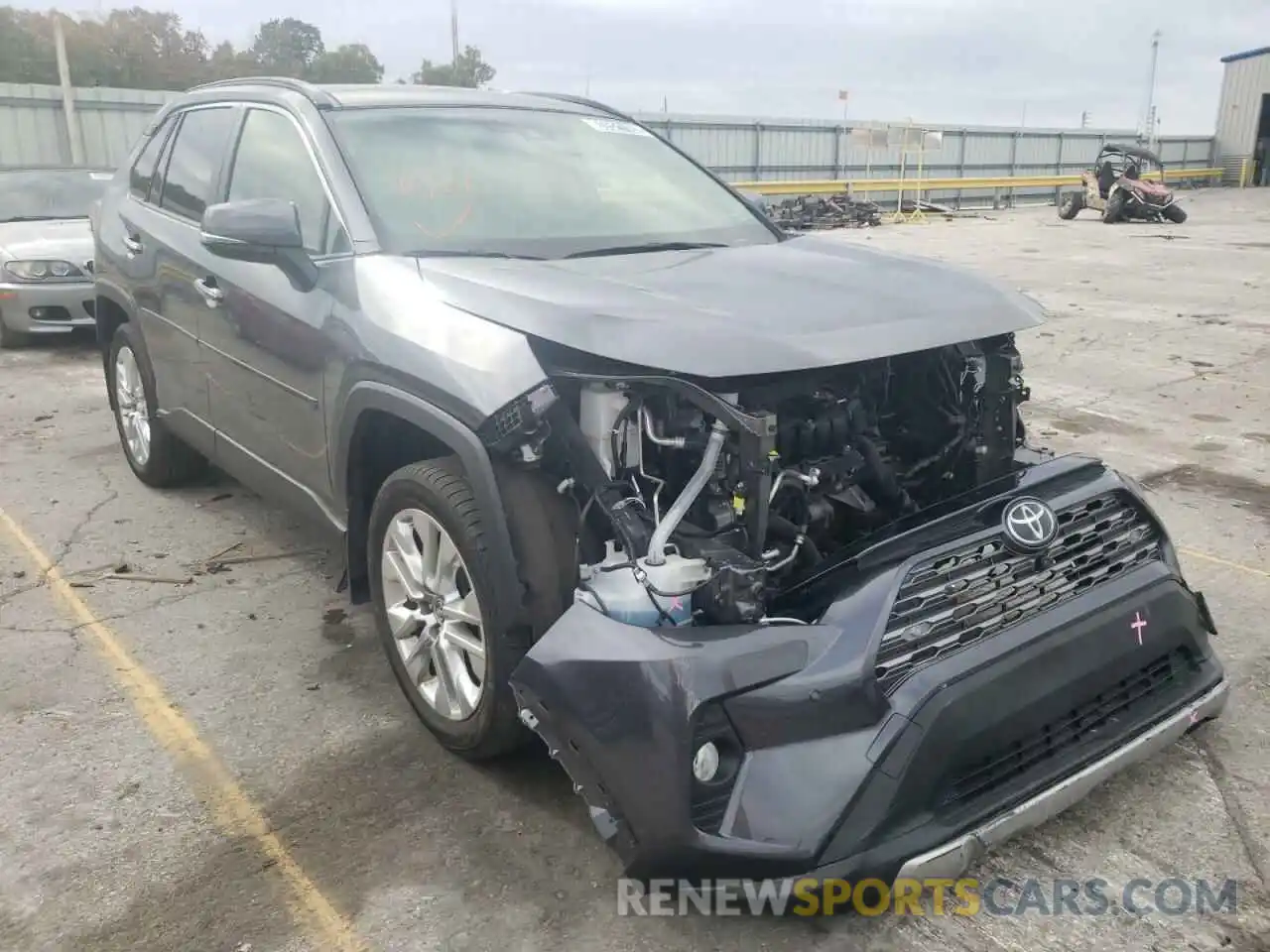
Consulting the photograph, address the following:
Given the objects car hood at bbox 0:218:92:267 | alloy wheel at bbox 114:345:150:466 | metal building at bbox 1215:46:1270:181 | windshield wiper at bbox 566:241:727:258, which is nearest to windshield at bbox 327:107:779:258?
windshield wiper at bbox 566:241:727:258

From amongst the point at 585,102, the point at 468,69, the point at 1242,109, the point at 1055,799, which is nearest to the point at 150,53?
the point at 468,69

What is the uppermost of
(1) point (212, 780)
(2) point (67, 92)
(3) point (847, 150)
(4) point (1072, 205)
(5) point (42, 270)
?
(2) point (67, 92)

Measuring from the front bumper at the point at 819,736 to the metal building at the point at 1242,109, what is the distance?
46.2m

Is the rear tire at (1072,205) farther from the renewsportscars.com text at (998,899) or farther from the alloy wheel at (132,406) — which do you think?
the renewsportscars.com text at (998,899)

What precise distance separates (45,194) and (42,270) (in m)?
1.54

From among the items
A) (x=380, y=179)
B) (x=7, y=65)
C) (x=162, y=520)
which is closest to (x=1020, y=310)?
(x=380, y=179)

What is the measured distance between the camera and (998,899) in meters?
2.52

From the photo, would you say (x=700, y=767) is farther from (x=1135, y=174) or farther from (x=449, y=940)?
(x=1135, y=174)

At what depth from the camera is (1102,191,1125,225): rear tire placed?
23531mm

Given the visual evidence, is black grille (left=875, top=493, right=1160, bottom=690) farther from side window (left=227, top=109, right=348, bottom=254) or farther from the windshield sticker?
the windshield sticker

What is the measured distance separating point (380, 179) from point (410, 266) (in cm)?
56

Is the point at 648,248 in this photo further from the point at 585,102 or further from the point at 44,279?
the point at 44,279

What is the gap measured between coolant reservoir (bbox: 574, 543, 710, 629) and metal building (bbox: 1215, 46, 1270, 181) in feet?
153

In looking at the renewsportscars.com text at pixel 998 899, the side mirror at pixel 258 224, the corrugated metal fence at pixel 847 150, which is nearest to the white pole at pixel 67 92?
the corrugated metal fence at pixel 847 150
